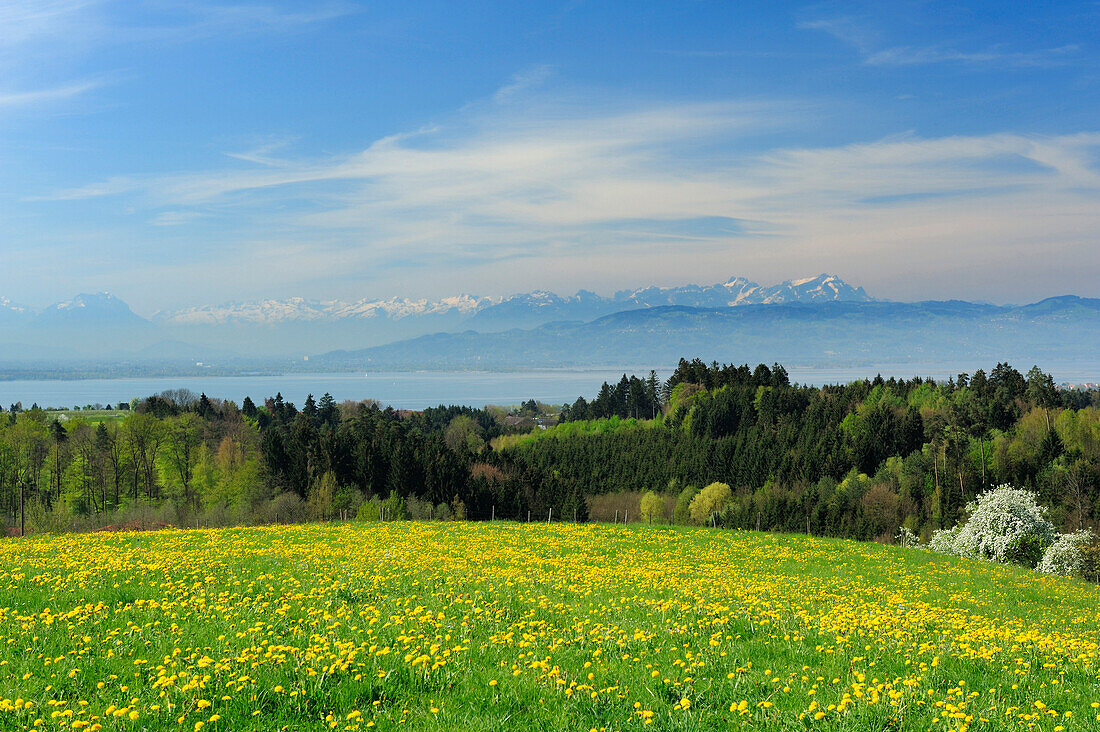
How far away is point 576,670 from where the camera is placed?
8578 mm

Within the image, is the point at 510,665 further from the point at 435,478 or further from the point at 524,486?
the point at 524,486

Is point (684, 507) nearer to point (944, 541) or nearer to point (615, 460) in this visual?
point (615, 460)

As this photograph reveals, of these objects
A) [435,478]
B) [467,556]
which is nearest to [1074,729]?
[467,556]

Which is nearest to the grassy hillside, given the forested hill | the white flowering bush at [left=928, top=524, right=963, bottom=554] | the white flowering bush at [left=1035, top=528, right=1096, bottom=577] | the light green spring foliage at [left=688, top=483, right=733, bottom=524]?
the white flowering bush at [left=1035, top=528, right=1096, bottom=577]

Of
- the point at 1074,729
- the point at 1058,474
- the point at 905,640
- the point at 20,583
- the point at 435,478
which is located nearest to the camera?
the point at 1074,729

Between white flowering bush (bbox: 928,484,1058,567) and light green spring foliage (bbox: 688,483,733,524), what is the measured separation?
50.2 m

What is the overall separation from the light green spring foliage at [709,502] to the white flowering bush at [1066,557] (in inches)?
2177

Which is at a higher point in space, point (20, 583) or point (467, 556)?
point (20, 583)

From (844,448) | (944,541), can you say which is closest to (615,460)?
(844,448)

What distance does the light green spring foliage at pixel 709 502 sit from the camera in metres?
105

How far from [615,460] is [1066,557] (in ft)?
305

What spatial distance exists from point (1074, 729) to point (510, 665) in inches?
237

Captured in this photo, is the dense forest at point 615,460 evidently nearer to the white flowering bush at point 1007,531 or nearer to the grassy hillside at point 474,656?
the white flowering bush at point 1007,531

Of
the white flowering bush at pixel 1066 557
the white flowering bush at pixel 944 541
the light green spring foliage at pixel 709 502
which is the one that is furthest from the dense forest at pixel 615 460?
the white flowering bush at pixel 1066 557
